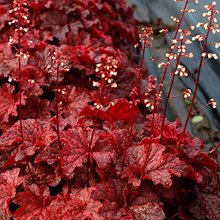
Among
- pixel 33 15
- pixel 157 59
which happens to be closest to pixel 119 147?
pixel 33 15

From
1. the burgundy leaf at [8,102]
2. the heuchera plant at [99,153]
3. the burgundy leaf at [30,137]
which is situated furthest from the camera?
the burgundy leaf at [8,102]

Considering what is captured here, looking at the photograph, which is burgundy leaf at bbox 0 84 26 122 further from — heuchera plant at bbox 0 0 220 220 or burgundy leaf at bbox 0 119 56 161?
burgundy leaf at bbox 0 119 56 161

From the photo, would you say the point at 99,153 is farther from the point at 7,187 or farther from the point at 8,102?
the point at 8,102

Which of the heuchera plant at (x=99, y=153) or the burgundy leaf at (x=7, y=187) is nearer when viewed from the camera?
the heuchera plant at (x=99, y=153)

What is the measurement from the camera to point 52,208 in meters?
1.89

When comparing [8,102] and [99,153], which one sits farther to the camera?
[8,102]

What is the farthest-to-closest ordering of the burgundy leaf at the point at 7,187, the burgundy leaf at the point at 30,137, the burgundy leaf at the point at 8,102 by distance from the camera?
the burgundy leaf at the point at 8,102 < the burgundy leaf at the point at 30,137 < the burgundy leaf at the point at 7,187

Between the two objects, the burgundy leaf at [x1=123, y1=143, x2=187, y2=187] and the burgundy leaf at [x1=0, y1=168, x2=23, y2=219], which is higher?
the burgundy leaf at [x1=0, y1=168, x2=23, y2=219]

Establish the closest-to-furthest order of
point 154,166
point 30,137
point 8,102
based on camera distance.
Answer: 1. point 154,166
2. point 30,137
3. point 8,102

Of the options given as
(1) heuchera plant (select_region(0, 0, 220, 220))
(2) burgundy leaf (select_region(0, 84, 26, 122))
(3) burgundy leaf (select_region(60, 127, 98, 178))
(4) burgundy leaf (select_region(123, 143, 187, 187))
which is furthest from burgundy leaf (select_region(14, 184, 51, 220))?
(2) burgundy leaf (select_region(0, 84, 26, 122))

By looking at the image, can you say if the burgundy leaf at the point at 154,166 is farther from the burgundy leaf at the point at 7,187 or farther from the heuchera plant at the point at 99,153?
the burgundy leaf at the point at 7,187

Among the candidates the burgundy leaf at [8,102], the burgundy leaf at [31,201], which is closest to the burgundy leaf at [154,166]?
the burgundy leaf at [31,201]

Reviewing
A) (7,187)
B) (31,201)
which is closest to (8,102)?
(7,187)

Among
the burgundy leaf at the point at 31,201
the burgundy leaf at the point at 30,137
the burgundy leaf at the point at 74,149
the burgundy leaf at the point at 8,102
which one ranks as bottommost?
→ the burgundy leaf at the point at 31,201
